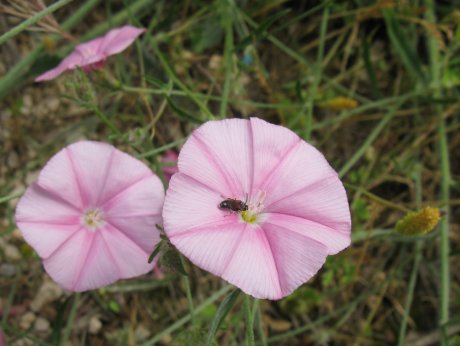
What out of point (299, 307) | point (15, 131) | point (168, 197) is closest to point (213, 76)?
point (15, 131)

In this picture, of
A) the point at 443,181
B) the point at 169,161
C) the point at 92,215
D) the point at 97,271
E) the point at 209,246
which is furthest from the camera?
the point at 443,181

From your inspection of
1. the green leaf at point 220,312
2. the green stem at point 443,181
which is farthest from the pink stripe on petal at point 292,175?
the green stem at point 443,181

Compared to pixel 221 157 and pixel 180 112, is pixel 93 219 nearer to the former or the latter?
pixel 180 112

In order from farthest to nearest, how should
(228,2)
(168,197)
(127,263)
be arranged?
(228,2) → (127,263) → (168,197)

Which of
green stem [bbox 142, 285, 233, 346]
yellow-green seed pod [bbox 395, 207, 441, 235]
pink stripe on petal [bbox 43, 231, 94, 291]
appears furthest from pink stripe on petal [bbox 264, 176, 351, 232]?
pink stripe on petal [bbox 43, 231, 94, 291]

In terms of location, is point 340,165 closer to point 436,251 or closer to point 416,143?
point 416,143

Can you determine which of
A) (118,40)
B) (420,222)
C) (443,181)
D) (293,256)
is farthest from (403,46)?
(293,256)

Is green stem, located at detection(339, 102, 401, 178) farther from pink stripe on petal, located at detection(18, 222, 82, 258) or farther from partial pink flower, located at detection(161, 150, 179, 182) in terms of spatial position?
pink stripe on petal, located at detection(18, 222, 82, 258)
